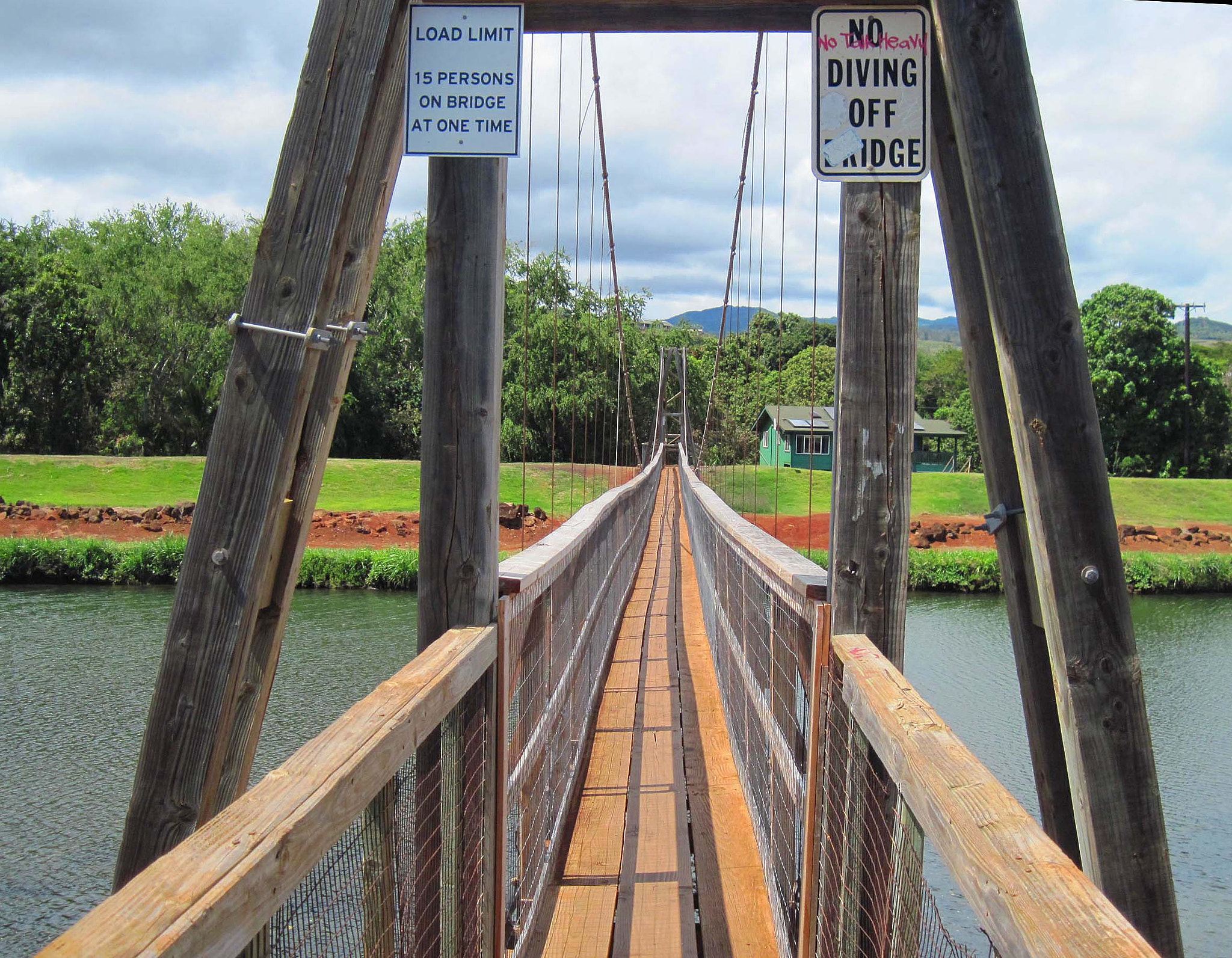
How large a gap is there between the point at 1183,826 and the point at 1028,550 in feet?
22.5

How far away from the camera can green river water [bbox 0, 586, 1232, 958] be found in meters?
6.48

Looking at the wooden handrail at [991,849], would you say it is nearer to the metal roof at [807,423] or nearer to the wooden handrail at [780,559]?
the wooden handrail at [780,559]

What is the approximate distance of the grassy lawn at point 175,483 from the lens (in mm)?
25141

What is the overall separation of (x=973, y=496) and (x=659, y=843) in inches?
1056

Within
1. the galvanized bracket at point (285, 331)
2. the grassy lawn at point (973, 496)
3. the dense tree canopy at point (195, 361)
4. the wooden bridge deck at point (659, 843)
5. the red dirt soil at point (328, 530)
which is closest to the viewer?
the galvanized bracket at point (285, 331)

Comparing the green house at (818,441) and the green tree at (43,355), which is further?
the green house at (818,441)

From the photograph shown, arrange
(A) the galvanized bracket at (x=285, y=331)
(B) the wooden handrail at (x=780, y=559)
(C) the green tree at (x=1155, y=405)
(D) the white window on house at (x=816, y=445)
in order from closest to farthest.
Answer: (A) the galvanized bracket at (x=285, y=331), (B) the wooden handrail at (x=780, y=559), (D) the white window on house at (x=816, y=445), (C) the green tree at (x=1155, y=405)

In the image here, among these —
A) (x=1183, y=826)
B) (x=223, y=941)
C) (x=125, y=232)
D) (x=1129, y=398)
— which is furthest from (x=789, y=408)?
(x=223, y=941)

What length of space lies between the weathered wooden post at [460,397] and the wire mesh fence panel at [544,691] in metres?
0.12

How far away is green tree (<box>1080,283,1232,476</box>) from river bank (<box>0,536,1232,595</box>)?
1857 cm

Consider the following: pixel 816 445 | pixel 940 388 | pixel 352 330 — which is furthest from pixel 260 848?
pixel 940 388

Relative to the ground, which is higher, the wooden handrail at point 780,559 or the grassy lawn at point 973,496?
the wooden handrail at point 780,559

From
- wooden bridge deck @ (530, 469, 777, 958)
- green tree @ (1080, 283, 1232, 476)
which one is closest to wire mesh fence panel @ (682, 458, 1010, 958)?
wooden bridge deck @ (530, 469, 777, 958)

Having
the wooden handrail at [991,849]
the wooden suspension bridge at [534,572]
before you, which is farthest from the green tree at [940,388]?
the wooden handrail at [991,849]
